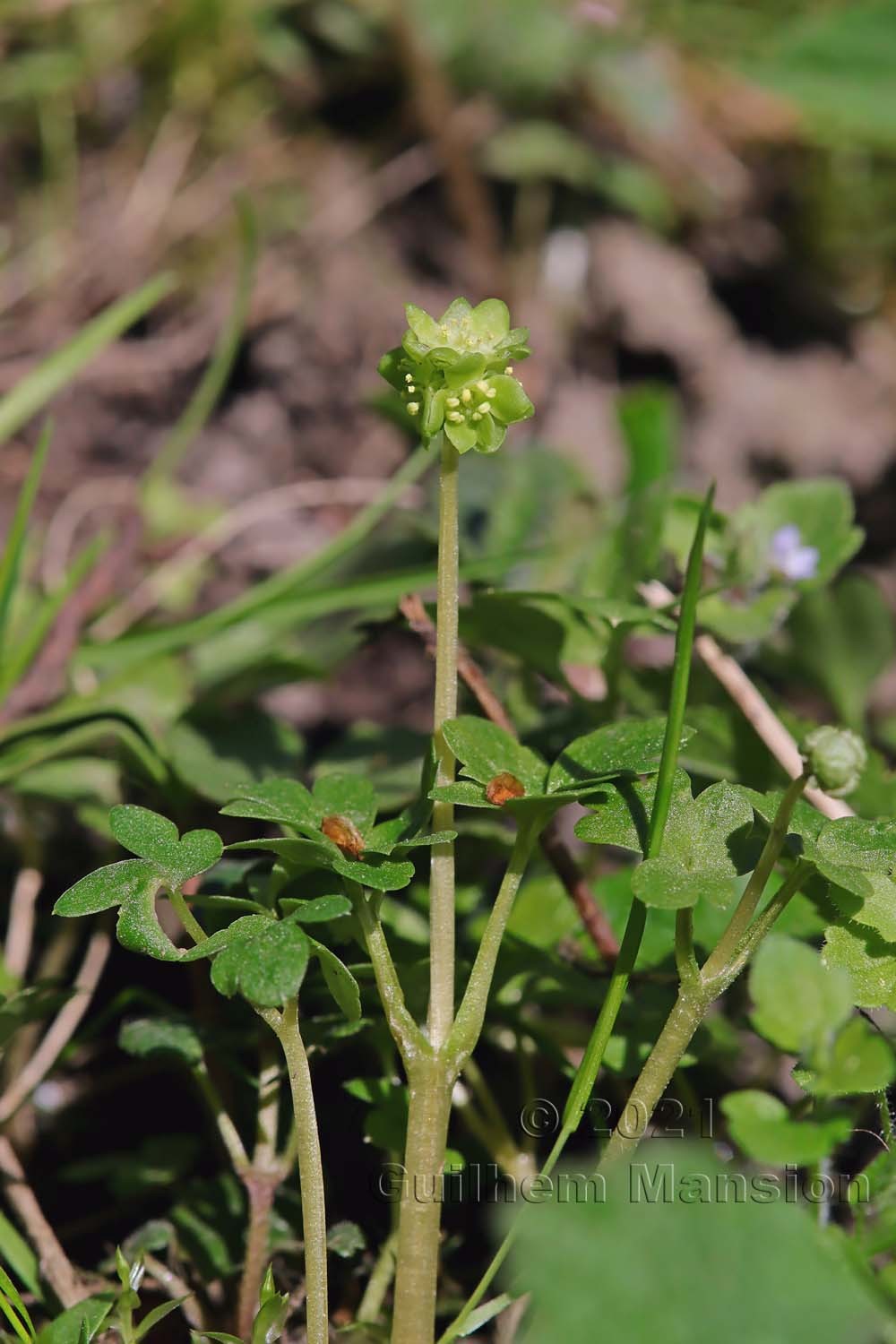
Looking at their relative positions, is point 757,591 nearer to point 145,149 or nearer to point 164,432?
point 164,432

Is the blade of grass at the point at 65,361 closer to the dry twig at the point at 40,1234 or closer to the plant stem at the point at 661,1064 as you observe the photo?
the dry twig at the point at 40,1234

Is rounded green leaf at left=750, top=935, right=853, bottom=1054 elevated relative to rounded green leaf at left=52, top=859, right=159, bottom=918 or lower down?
lower down

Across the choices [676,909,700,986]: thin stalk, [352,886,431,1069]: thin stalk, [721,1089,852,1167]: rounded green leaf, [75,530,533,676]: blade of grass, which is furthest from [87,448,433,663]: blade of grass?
[721,1089,852,1167]: rounded green leaf

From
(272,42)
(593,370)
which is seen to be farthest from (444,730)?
(272,42)

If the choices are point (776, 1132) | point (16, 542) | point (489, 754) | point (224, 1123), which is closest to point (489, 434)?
point (489, 754)

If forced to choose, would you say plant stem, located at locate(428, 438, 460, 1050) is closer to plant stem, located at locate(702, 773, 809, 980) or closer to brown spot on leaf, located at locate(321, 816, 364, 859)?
brown spot on leaf, located at locate(321, 816, 364, 859)

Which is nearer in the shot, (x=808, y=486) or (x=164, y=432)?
(x=808, y=486)

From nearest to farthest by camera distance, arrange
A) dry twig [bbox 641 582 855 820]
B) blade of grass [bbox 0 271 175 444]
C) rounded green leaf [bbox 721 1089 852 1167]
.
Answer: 1. rounded green leaf [bbox 721 1089 852 1167]
2. dry twig [bbox 641 582 855 820]
3. blade of grass [bbox 0 271 175 444]

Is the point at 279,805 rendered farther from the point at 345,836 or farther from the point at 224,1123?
the point at 224,1123
